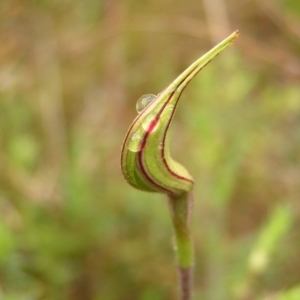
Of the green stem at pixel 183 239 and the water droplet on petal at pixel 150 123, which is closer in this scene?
the water droplet on petal at pixel 150 123

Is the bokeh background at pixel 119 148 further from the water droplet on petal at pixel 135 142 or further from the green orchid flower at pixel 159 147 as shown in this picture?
the water droplet on petal at pixel 135 142

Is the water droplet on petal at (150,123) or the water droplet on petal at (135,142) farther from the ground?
the water droplet on petal at (150,123)

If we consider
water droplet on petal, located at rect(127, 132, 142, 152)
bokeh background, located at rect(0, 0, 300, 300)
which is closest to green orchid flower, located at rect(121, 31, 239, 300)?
water droplet on petal, located at rect(127, 132, 142, 152)

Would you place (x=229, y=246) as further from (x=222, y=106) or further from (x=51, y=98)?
(x=51, y=98)

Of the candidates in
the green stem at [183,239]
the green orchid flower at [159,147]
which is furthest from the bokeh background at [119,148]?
the green orchid flower at [159,147]

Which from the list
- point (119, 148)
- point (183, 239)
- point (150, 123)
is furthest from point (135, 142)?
point (119, 148)

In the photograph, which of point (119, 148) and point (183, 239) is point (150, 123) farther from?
point (119, 148)

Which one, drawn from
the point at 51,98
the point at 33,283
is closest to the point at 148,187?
the point at 33,283
